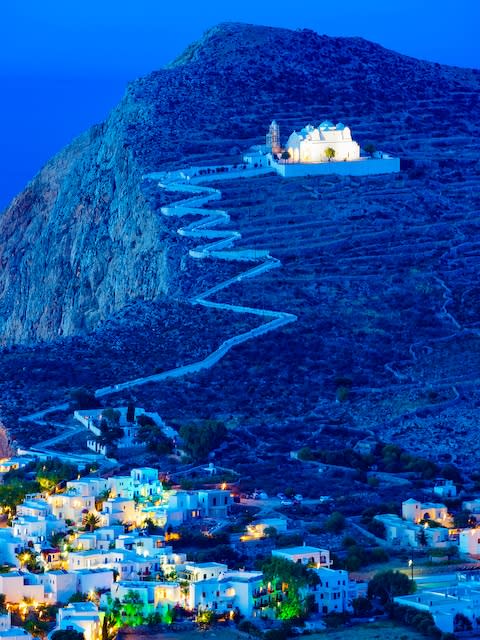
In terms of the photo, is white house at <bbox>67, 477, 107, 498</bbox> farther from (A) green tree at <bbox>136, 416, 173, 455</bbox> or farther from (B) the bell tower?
(B) the bell tower

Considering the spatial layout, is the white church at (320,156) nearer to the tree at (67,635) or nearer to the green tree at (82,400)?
the green tree at (82,400)

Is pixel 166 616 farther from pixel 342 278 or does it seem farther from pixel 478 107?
pixel 478 107

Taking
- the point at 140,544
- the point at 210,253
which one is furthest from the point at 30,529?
the point at 210,253

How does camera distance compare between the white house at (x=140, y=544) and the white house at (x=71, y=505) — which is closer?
the white house at (x=140, y=544)

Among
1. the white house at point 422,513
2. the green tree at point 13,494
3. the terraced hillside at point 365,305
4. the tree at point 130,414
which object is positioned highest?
the terraced hillside at point 365,305

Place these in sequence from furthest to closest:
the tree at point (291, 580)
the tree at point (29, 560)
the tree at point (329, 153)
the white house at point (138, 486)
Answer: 1. the tree at point (329, 153)
2. the white house at point (138, 486)
3. the tree at point (29, 560)
4. the tree at point (291, 580)

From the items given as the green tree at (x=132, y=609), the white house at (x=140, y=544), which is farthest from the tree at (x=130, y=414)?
the green tree at (x=132, y=609)

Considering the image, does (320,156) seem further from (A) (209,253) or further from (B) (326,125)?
(A) (209,253)
